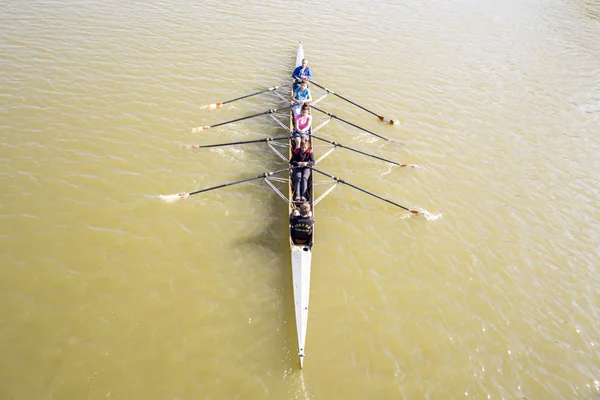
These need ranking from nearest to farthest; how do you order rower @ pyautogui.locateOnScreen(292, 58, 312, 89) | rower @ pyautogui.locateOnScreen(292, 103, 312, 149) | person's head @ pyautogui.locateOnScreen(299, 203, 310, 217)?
person's head @ pyautogui.locateOnScreen(299, 203, 310, 217) < rower @ pyautogui.locateOnScreen(292, 103, 312, 149) < rower @ pyautogui.locateOnScreen(292, 58, 312, 89)

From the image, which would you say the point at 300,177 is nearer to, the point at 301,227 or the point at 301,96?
the point at 301,227

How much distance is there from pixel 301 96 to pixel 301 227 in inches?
263

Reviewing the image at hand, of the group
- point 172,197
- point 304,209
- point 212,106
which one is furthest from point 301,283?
point 212,106

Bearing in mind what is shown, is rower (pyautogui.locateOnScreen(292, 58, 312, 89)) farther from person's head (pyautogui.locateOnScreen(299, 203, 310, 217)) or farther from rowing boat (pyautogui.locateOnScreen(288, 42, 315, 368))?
person's head (pyautogui.locateOnScreen(299, 203, 310, 217))

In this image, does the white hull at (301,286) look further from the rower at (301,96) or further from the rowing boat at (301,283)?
the rower at (301,96)

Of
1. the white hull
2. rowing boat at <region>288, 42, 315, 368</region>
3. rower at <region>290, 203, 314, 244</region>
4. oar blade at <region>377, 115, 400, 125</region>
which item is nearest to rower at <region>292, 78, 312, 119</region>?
oar blade at <region>377, 115, 400, 125</region>

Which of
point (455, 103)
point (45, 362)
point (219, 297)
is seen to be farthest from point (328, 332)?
point (455, 103)

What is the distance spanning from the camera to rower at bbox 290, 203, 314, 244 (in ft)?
27.5

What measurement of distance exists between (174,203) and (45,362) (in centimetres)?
451

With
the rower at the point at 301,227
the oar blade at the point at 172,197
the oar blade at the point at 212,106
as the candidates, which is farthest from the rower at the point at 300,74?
the rower at the point at 301,227

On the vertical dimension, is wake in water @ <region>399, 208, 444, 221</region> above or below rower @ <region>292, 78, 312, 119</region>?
below

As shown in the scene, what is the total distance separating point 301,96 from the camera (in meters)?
13.2

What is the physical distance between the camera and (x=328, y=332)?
745cm

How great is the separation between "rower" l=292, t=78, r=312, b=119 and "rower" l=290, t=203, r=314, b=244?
5.32 meters
